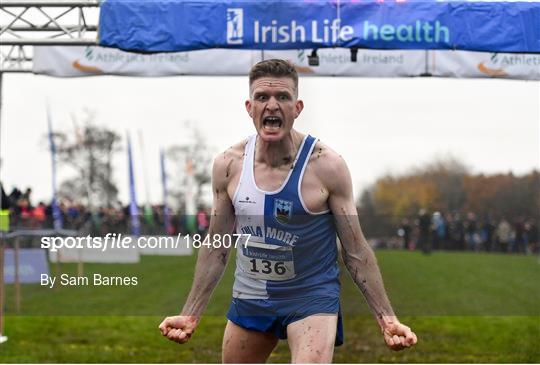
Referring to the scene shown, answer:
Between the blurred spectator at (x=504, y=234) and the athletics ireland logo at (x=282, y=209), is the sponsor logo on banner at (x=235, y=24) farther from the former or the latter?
the blurred spectator at (x=504, y=234)

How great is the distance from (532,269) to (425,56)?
1091 centimetres

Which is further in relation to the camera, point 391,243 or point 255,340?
point 391,243

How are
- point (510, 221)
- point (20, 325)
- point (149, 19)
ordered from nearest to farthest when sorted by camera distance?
point (149, 19) → point (20, 325) → point (510, 221)

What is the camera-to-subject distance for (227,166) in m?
4.76

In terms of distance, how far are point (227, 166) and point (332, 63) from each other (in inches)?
343

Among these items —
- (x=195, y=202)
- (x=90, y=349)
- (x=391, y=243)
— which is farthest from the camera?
(x=195, y=202)

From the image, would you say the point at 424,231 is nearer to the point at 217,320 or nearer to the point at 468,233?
the point at 468,233

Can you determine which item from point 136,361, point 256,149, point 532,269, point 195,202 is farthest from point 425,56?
point 195,202

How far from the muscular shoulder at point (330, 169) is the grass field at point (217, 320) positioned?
4.86 metres

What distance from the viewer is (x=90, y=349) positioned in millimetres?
11234

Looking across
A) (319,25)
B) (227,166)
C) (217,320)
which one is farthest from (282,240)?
(217,320)

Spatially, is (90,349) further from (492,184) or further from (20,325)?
(492,184)

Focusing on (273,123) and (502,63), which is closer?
(273,123)

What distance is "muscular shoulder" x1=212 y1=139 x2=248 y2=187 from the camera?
4.74 meters
